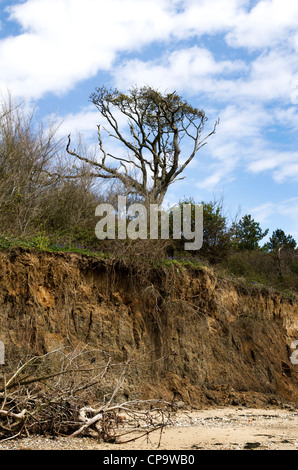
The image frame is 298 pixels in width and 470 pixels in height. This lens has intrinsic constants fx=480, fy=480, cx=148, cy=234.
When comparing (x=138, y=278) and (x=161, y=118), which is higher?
(x=161, y=118)

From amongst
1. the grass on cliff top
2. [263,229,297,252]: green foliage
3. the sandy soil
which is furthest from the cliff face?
[263,229,297,252]: green foliage

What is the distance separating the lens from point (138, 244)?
14.6 m

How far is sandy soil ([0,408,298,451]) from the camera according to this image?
26.4 ft

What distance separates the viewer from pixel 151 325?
→ 46.4ft

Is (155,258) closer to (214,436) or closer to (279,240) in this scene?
(214,436)

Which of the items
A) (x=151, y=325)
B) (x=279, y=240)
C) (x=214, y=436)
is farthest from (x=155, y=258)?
(x=279, y=240)

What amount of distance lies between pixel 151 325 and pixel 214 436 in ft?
16.7

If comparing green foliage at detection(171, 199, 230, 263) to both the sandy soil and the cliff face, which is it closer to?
the cliff face

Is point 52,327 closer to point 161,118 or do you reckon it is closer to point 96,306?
point 96,306

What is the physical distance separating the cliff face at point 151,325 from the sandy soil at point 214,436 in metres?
1.46

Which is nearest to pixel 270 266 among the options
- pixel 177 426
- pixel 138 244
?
pixel 138 244

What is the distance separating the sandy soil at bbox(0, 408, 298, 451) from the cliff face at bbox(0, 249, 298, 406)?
1457 millimetres

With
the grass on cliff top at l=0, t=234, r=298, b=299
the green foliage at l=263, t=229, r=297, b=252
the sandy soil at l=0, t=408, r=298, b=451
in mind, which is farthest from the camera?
the green foliage at l=263, t=229, r=297, b=252

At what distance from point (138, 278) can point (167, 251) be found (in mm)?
3745
